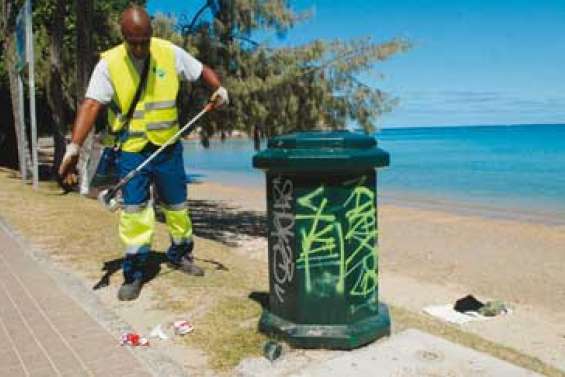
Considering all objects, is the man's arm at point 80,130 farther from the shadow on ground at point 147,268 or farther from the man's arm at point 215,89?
the shadow on ground at point 147,268

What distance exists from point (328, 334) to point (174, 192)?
70.7 inches

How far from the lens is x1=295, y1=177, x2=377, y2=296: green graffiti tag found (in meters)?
3.63

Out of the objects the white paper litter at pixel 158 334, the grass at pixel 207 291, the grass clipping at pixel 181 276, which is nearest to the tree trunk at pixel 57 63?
the grass clipping at pixel 181 276

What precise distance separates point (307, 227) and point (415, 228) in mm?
15255

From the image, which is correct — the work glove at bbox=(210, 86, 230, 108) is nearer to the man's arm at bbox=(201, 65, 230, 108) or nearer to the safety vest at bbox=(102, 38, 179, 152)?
the man's arm at bbox=(201, 65, 230, 108)

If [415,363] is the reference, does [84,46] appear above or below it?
above

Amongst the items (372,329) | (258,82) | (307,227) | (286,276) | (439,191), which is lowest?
(439,191)

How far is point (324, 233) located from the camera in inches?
143

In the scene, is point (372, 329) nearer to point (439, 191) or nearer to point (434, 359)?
point (434, 359)

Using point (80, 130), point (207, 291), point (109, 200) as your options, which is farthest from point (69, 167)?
point (207, 291)

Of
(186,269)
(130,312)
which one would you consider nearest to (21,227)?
(186,269)

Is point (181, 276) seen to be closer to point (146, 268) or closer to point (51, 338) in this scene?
point (146, 268)

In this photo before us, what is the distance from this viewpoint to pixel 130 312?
4672mm

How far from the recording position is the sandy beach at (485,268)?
7899 millimetres
